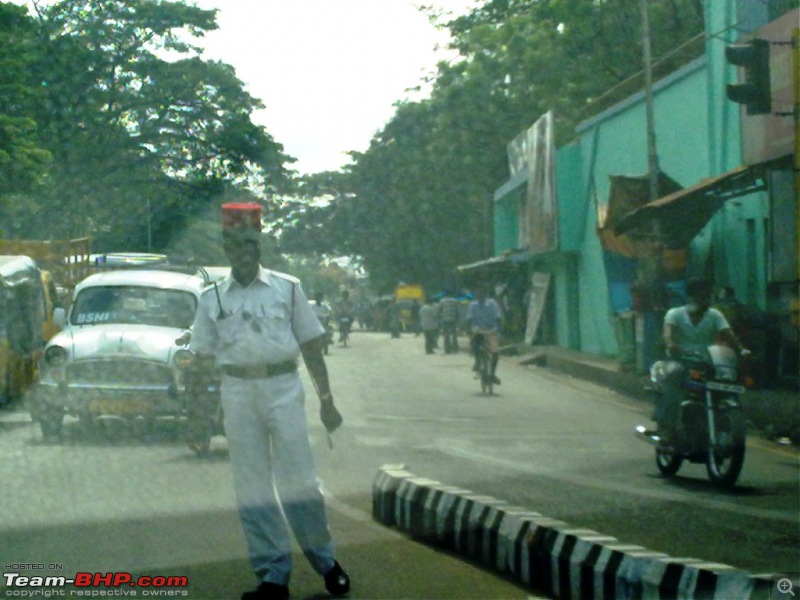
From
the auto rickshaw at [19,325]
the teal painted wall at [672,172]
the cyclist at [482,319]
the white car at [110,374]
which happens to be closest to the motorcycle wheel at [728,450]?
the white car at [110,374]

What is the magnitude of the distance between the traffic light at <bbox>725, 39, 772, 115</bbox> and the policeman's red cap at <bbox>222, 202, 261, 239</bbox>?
28.6ft

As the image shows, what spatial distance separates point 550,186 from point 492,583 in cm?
2952

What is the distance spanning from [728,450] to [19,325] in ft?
34.7

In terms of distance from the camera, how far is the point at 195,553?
7828 mm

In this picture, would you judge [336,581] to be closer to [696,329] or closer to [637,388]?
[696,329]

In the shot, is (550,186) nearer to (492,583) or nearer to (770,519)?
(770,519)

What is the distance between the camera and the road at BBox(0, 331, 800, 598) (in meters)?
7.55

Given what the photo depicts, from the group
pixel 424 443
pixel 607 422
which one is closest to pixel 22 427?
pixel 424 443

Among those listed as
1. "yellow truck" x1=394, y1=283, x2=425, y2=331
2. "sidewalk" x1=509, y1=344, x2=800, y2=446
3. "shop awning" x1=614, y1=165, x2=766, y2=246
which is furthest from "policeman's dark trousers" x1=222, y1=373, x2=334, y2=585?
"yellow truck" x1=394, y1=283, x2=425, y2=331

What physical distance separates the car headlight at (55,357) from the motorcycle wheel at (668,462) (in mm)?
6167

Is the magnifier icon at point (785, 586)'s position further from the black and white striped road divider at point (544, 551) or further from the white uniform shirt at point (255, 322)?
the white uniform shirt at point (255, 322)

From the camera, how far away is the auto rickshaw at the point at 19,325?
17.8 m

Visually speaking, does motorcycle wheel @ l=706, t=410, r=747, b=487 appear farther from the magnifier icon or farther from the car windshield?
the car windshield

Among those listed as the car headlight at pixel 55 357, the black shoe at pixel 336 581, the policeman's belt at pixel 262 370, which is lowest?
the black shoe at pixel 336 581
